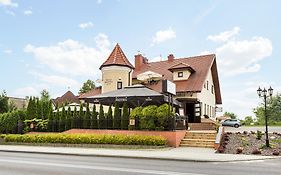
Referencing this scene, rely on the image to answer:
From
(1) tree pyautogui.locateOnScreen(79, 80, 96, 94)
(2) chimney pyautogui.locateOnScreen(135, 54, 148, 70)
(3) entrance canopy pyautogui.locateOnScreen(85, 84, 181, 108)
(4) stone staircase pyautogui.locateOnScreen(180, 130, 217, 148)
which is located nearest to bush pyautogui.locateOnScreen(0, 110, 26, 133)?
(3) entrance canopy pyautogui.locateOnScreen(85, 84, 181, 108)

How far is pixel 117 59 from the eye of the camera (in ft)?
111

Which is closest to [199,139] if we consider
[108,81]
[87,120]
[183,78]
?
[87,120]

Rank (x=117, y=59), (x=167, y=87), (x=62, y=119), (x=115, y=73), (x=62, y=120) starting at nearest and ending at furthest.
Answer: (x=167, y=87), (x=62, y=120), (x=62, y=119), (x=115, y=73), (x=117, y=59)

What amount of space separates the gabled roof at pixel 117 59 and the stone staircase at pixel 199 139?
14720 mm

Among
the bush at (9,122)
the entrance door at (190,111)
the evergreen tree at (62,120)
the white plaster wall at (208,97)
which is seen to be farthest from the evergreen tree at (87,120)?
the white plaster wall at (208,97)

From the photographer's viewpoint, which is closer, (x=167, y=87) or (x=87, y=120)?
(x=167, y=87)

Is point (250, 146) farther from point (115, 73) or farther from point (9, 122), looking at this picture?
point (9, 122)

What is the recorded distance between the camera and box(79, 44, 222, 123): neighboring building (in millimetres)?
30578

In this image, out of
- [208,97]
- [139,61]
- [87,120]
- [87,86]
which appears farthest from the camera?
[87,86]

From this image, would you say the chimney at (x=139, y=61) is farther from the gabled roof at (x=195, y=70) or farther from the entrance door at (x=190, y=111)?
the entrance door at (x=190, y=111)

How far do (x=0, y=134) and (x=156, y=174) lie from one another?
19.9 metres

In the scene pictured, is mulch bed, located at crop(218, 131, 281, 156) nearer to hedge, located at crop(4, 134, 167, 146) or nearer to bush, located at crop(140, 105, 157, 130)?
hedge, located at crop(4, 134, 167, 146)

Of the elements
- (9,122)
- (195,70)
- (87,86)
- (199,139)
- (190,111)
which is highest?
(87,86)

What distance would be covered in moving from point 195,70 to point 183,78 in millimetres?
1998
